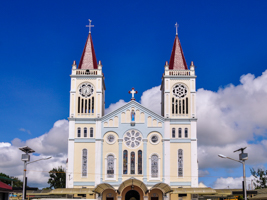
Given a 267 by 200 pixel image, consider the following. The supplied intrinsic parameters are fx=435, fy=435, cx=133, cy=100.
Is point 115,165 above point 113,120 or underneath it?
underneath

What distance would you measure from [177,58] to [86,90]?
14106mm

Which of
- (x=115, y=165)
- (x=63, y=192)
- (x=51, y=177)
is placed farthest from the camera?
(x=51, y=177)

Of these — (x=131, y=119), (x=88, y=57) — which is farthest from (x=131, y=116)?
(x=88, y=57)

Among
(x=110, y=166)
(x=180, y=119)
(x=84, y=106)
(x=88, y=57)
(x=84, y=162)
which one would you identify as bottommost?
(x=110, y=166)

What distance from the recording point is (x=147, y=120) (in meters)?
60.3

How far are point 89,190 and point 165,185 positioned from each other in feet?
32.5

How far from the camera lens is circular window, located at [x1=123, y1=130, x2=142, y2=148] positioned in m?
59.6

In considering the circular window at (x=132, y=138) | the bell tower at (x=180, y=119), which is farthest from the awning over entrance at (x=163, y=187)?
the circular window at (x=132, y=138)

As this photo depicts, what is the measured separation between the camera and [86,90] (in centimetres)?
6128

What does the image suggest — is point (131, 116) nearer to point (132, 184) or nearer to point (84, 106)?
point (84, 106)

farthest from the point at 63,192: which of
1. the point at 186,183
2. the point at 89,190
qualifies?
the point at 186,183

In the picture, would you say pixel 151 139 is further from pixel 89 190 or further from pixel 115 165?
pixel 89 190

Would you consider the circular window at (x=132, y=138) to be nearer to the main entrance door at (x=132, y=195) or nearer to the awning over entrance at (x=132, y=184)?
the awning over entrance at (x=132, y=184)

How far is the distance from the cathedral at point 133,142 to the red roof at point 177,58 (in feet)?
3.98
